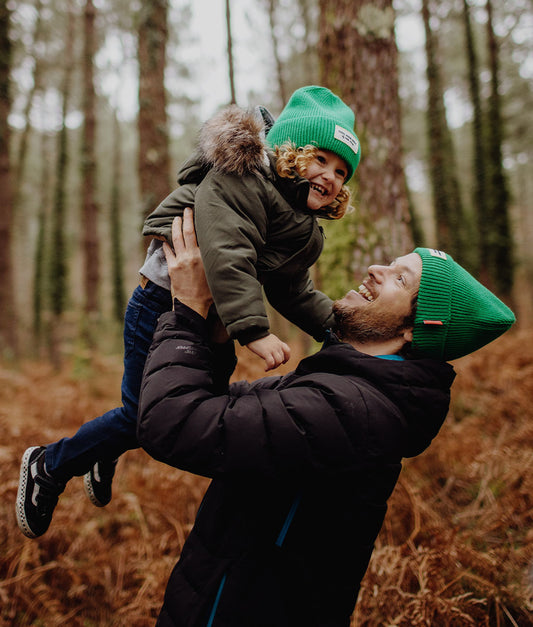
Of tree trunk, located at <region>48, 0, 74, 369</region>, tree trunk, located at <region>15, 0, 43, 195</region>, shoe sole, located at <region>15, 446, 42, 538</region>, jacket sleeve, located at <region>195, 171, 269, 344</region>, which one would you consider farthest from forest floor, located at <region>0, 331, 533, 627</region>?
tree trunk, located at <region>15, 0, 43, 195</region>

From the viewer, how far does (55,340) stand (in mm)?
12516

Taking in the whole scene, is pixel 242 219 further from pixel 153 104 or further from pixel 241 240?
pixel 153 104

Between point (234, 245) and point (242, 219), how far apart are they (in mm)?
132

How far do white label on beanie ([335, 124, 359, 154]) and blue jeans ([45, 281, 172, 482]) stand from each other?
107 cm

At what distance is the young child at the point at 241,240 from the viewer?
1.63 metres

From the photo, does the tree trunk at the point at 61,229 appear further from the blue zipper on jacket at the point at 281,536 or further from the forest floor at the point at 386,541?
the blue zipper on jacket at the point at 281,536

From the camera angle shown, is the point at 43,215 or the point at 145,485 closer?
the point at 145,485

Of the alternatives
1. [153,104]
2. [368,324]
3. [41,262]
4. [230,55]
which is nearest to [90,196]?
[153,104]

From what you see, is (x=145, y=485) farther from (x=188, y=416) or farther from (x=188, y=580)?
(x=188, y=416)

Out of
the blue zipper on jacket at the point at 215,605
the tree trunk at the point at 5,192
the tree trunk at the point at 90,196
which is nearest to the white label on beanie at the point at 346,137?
the blue zipper on jacket at the point at 215,605

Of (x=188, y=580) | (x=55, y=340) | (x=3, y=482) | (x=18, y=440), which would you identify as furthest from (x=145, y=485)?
(x=55, y=340)

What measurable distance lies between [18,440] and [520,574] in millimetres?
4557

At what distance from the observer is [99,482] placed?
2150 millimetres

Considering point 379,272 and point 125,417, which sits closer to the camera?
point 379,272
